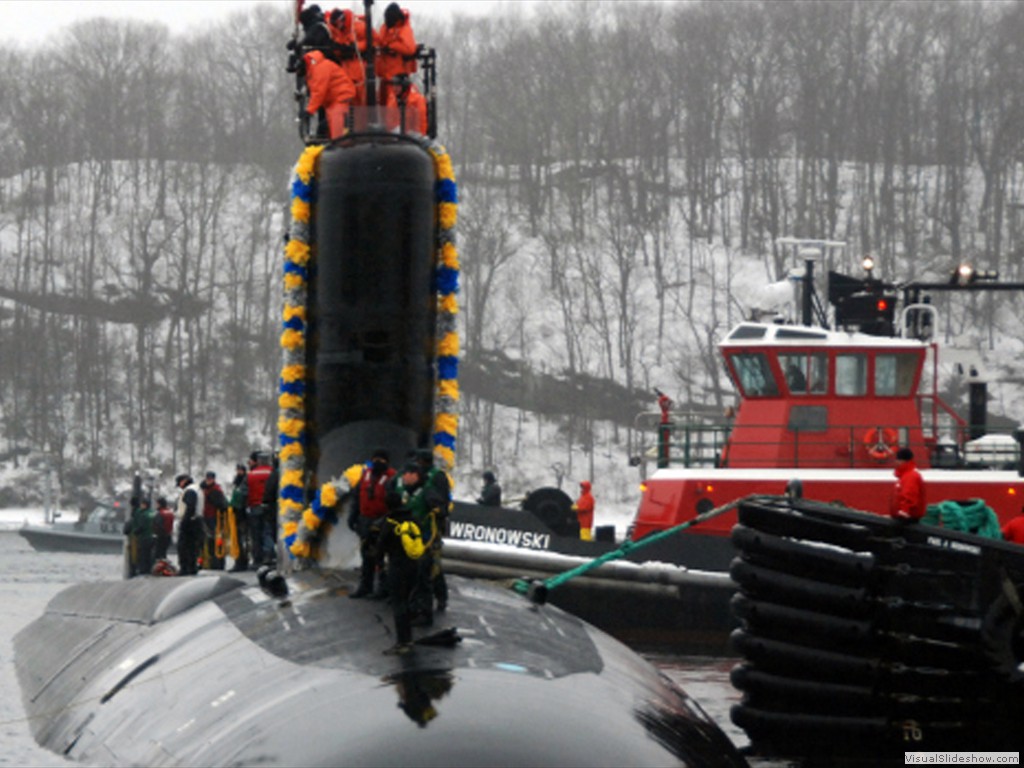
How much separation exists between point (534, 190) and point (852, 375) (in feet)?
189

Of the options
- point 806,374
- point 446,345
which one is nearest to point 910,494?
point 446,345

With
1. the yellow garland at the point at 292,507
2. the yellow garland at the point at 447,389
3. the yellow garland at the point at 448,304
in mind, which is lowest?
the yellow garland at the point at 292,507

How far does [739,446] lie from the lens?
91.3ft

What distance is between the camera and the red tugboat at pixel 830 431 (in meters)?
26.1

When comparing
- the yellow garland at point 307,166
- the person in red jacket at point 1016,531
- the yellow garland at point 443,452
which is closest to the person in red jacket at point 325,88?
the yellow garland at point 307,166

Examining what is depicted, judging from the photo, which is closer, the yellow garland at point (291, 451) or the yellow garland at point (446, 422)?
the yellow garland at point (446, 422)

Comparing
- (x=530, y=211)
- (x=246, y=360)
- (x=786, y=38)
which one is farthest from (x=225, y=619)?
(x=786, y=38)

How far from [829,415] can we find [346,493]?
50.3 feet

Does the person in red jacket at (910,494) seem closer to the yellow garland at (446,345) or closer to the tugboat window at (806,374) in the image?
the yellow garland at (446,345)

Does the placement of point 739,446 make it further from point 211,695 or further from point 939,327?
point 939,327

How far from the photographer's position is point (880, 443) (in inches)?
1057

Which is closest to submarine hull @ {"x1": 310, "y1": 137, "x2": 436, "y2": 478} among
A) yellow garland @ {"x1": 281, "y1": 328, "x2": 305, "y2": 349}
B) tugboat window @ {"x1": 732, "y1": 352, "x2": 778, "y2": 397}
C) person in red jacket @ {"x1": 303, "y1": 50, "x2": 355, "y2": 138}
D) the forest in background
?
yellow garland @ {"x1": 281, "y1": 328, "x2": 305, "y2": 349}

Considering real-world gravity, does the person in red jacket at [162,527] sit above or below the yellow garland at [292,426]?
below

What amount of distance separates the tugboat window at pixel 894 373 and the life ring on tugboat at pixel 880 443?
0.89 meters
